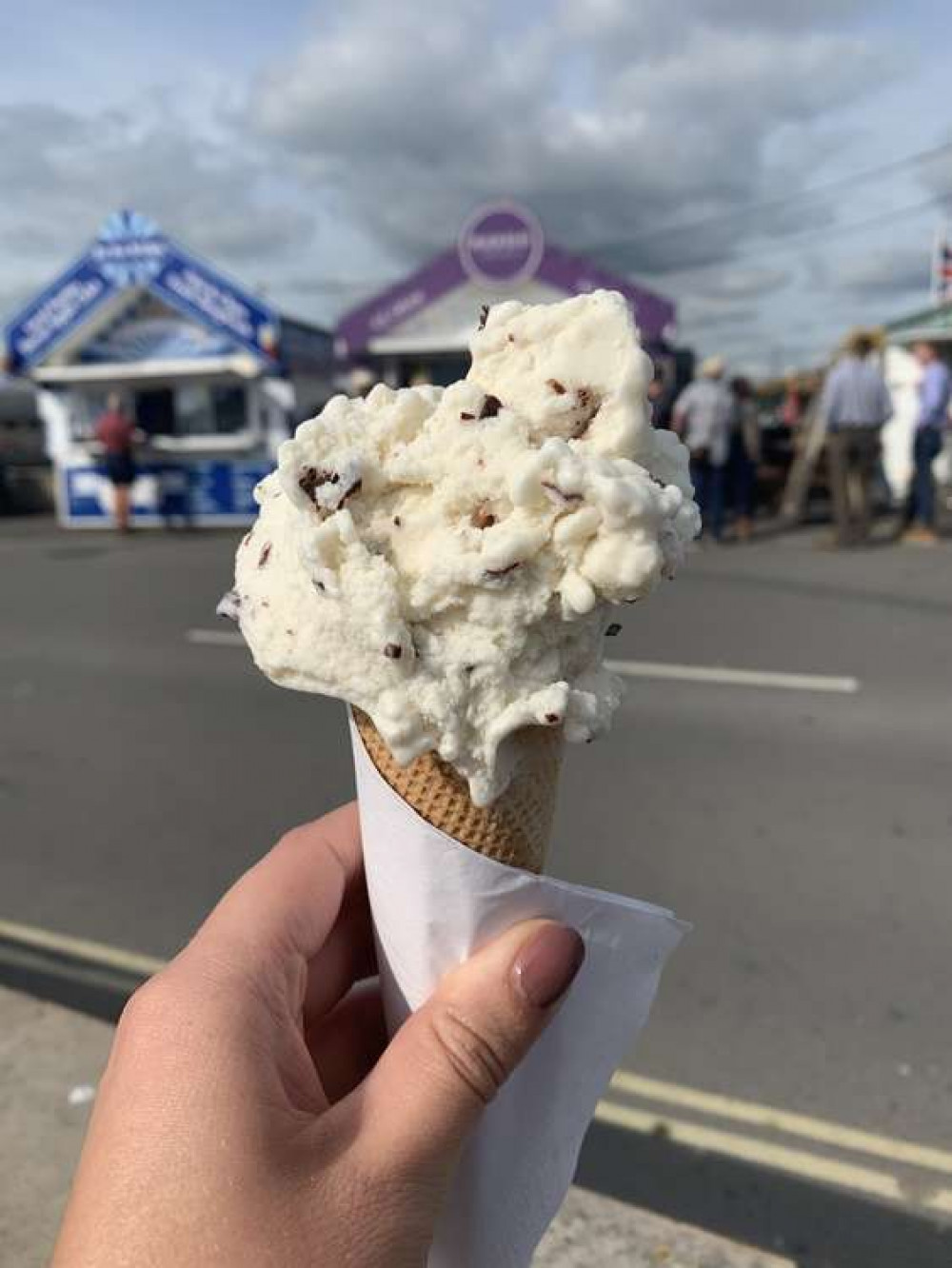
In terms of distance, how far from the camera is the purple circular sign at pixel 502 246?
1650 cm

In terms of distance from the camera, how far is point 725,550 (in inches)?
449

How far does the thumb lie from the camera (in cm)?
134

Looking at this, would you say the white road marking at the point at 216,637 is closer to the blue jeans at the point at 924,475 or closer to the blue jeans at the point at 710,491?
the blue jeans at the point at 710,491

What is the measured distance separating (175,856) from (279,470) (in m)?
3.15

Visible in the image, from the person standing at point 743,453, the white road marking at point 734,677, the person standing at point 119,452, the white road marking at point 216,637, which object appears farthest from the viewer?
the person standing at point 119,452

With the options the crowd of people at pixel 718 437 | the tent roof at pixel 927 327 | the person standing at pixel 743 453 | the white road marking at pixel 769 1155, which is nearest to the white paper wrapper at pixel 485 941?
the white road marking at pixel 769 1155

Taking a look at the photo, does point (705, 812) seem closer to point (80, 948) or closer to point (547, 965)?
point (80, 948)

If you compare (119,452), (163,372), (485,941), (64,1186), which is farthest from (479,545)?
(163,372)

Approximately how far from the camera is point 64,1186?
7.57 ft

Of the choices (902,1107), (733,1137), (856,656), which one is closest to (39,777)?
(733,1137)

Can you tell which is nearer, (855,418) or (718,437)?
(855,418)

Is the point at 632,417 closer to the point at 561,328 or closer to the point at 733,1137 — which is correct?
the point at 561,328

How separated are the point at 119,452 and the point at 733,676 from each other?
37.8 feet

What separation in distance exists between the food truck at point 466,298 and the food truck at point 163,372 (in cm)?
184
